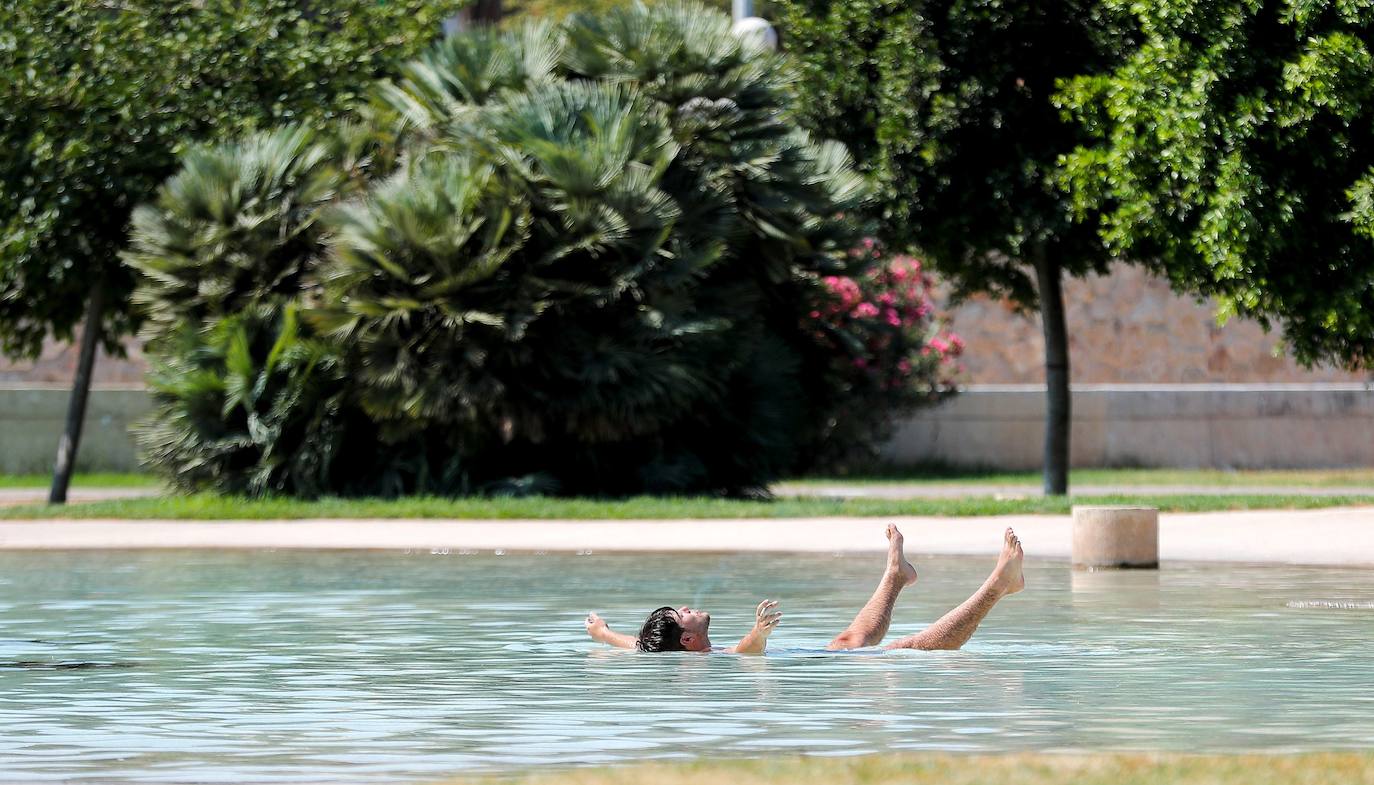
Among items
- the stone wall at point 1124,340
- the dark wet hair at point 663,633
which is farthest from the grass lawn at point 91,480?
the dark wet hair at point 663,633

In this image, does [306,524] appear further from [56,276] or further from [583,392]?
[56,276]

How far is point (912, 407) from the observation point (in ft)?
119

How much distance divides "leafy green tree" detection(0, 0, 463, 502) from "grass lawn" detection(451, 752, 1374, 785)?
20023 mm

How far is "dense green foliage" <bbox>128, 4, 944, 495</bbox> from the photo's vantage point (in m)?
25.5

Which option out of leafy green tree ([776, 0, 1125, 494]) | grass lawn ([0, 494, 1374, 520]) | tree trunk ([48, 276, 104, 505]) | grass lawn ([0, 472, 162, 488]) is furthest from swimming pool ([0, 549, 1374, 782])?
grass lawn ([0, 472, 162, 488])

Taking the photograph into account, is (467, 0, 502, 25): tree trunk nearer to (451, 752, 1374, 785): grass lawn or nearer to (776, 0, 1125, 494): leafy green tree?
(776, 0, 1125, 494): leafy green tree

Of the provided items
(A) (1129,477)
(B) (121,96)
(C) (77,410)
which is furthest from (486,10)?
(B) (121,96)

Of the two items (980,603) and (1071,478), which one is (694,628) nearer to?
(980,603)

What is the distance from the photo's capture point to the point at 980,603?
1216 cm

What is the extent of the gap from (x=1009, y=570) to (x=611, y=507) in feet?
40.8

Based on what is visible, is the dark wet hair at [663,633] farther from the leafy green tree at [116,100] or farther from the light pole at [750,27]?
the leafy green tree at [116,100]

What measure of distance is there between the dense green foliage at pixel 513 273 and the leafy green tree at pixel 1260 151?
5205mm

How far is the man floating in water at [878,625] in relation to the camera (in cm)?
1202

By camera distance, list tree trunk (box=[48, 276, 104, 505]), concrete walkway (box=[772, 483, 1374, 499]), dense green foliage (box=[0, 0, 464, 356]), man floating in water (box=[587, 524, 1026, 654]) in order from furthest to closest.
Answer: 1. concrete walkway (box=[772, 483, 1374, 499])
2. tree trunk (box=[48, 276, 104, 505])
3. dense green foliage (box=[0, 0, 464, 356])
4. man floating in water (box=[587, 524, 1026, 654])
